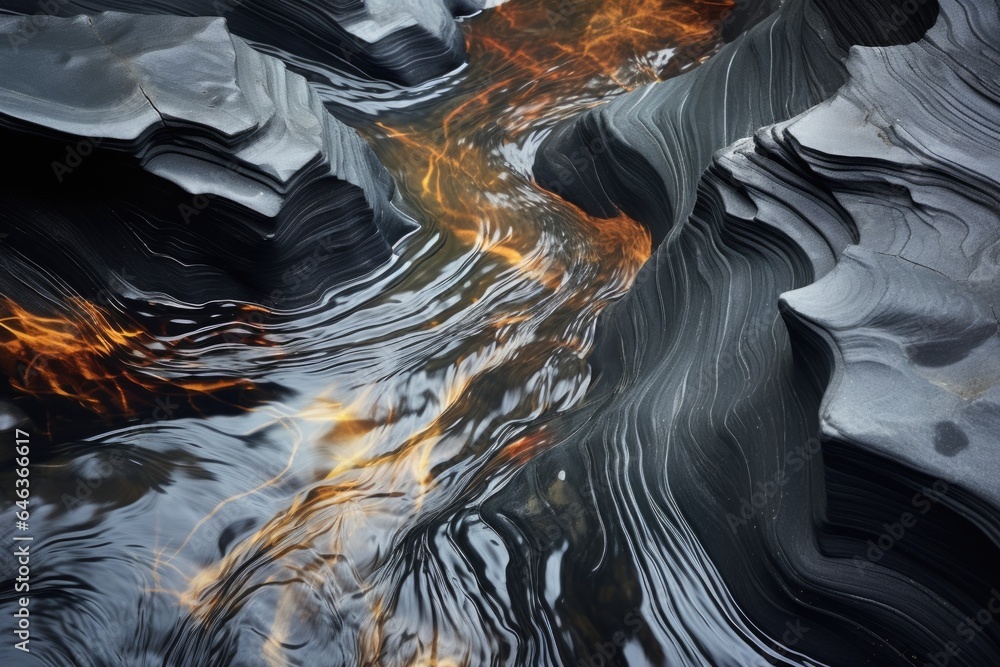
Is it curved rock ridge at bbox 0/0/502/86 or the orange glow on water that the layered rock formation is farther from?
curved rock ridge at bbox 0/0/502/86

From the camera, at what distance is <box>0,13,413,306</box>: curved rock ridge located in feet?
9.16

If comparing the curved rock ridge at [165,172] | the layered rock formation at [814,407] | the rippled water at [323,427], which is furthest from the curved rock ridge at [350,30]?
the layered rock formation at [814,407]

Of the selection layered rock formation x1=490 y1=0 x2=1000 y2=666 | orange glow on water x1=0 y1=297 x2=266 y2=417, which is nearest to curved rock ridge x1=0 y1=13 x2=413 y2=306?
orange glow on water x1=0 y1=297 x2=266 y2=417

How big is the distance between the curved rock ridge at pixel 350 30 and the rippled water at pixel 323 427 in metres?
0.45

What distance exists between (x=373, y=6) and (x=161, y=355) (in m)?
2.12

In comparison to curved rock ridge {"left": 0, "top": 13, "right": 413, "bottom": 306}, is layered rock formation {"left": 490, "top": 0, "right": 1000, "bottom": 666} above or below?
below

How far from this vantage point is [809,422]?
1971mm

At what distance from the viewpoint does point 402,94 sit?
4133mm

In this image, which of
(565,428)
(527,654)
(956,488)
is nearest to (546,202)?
(565,428)

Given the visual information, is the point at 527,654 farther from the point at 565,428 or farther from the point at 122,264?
the point at 122,264

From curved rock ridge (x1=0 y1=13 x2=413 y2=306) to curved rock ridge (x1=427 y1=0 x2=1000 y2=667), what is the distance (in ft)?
4.03

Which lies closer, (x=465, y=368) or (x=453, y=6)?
(x=465, y=368)

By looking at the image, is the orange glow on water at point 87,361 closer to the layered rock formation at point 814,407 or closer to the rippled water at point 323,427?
the rippled water at point 323,427

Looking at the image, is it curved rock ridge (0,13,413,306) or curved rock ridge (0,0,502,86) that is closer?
curved rock ridge (0,13,413,306)
